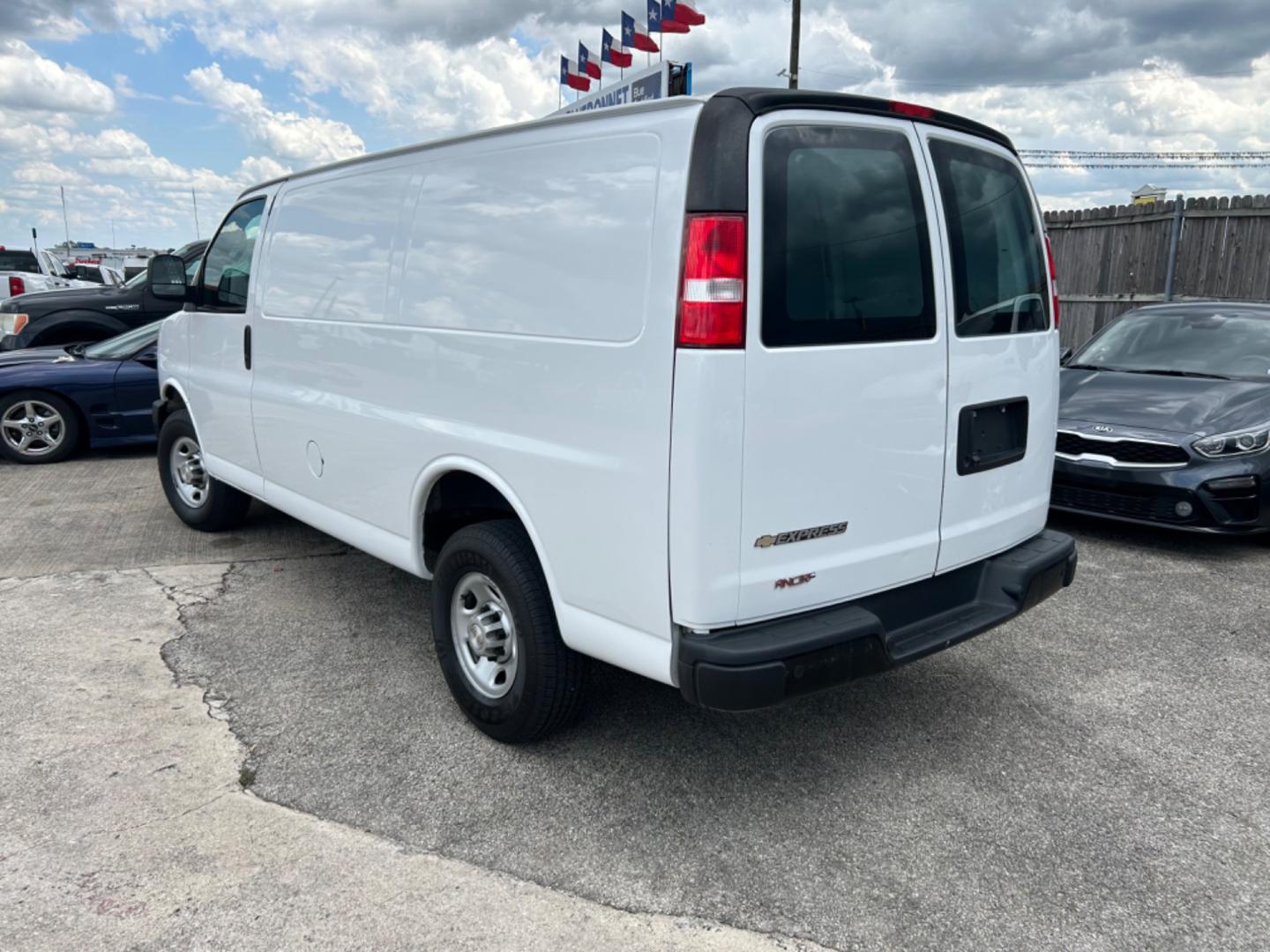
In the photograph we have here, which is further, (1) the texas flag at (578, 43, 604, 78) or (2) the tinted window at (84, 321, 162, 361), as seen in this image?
(1) the texas flag at (578, 43, 604, 78)

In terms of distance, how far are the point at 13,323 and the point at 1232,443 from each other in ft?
38.0

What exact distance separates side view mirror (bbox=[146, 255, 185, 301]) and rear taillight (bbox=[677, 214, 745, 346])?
416 cm

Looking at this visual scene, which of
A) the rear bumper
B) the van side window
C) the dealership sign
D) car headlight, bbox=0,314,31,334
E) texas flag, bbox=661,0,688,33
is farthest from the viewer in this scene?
texas flag, bbox=661,0,688,33

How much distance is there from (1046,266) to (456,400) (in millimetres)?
2306

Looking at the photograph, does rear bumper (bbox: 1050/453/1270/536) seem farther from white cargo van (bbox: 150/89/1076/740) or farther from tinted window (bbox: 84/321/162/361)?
tinted window (bbox: 84/321/162/361)

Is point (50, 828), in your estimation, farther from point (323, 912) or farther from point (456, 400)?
point (456, 400)

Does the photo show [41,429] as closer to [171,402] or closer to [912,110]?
[171,402]

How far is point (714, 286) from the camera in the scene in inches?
101

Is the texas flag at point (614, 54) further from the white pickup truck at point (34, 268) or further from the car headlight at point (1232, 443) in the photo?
the white pickup truck at point (34, 268)

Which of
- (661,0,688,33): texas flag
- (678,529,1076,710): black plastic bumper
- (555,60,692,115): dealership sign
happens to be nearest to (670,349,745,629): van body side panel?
(678,529,1076,710): black plastic bumper

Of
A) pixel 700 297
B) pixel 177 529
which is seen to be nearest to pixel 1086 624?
pixel 700 297

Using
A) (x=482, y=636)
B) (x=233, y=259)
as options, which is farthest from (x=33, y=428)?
(x=482, y=636)

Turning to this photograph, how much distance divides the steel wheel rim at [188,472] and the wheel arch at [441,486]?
2886mm

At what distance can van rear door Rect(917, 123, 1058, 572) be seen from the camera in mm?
3158
